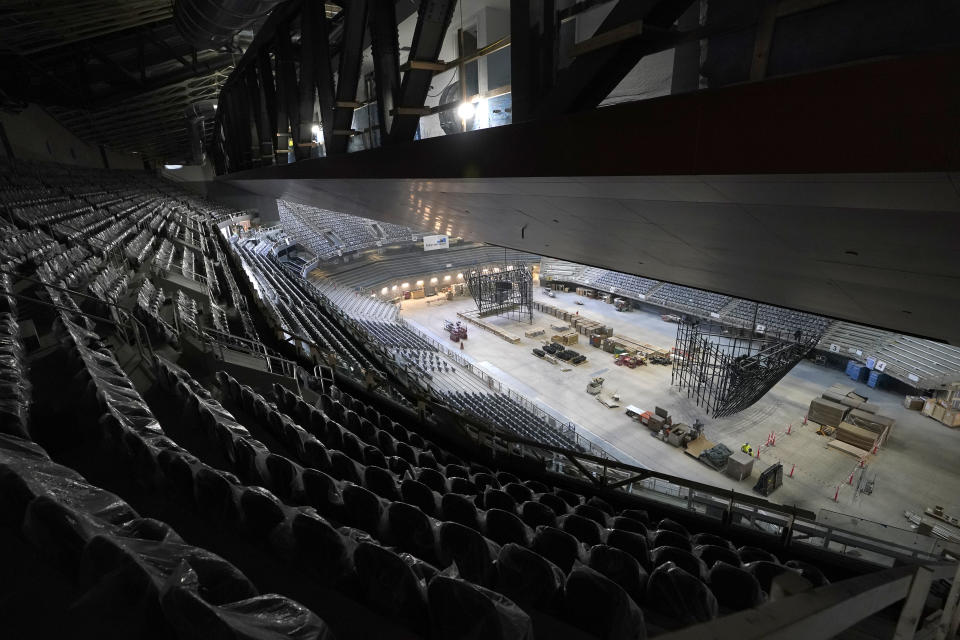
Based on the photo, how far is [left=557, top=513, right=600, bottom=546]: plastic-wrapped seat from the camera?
3137mm

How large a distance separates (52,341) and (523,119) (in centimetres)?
503

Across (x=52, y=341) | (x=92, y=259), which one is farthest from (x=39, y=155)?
(x=52, y=341)

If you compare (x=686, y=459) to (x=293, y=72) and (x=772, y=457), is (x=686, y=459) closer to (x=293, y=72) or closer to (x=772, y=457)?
(x=772, y=457)

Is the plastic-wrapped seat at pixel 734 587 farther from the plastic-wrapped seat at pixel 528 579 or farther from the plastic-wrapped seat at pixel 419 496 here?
the plastic-wrapped seat at pixel 419 496

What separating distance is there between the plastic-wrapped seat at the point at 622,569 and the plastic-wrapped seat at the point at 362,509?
126 centimetres

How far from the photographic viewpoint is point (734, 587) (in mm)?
2389

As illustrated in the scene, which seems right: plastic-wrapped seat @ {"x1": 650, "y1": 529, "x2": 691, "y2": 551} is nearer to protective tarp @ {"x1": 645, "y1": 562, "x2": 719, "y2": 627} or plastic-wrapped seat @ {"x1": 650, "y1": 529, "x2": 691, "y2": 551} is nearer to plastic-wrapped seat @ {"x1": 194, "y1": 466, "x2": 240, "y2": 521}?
protective tarp @ {"x1": 645, "y1": 562, "x2": 719, "y2": 627}

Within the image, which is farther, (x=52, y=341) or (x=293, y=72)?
(x=293, y=72)

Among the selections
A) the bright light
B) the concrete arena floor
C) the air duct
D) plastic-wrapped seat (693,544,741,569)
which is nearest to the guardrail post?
plastic-wrapped seat (693,544,741,569)

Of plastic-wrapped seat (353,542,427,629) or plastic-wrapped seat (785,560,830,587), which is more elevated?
plastic-wrapped seat (353,542,427,629)

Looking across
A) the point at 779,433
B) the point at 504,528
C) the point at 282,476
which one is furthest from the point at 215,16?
the point at 779,433

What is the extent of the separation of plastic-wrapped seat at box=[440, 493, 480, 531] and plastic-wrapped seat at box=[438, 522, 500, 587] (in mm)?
610

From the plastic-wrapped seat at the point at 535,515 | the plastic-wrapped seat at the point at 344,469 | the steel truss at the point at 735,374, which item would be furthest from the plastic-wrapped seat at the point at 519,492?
the steel truss at the point at 735,374

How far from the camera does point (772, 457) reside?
494 inches
